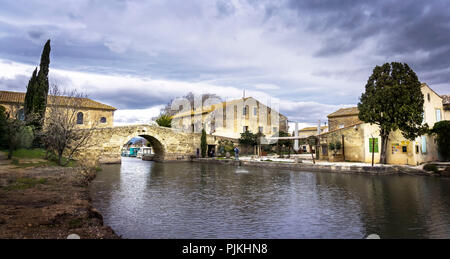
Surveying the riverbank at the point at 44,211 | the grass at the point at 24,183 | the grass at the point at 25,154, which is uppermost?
the grass at the point at 25,154

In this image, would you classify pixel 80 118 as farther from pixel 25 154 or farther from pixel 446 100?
pixel 446 100

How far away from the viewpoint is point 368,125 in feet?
72.3

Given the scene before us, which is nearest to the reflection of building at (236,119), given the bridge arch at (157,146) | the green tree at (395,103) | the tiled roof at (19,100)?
the bridge arch at (157,146)

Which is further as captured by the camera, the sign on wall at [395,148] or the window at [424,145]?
the window at [424,145]

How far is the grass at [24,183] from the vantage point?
888cm

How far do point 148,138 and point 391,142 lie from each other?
84.3ft

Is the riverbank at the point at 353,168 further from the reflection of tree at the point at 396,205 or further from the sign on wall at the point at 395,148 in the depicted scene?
the reflection of tree at the point at 396,205

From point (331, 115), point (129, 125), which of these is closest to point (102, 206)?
point (129, 125)

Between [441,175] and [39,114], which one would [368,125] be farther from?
[39,114]

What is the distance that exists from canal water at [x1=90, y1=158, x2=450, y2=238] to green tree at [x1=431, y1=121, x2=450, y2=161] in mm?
11457

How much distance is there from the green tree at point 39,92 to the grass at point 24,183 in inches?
509

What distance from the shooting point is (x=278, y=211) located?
8.07 metres

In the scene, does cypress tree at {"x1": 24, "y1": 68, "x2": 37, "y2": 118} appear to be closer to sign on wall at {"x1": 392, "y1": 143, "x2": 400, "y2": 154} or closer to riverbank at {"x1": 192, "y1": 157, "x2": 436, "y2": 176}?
riverbank at {"x1": 192, "y1": 157, "x2": 436, "y2": 176}
